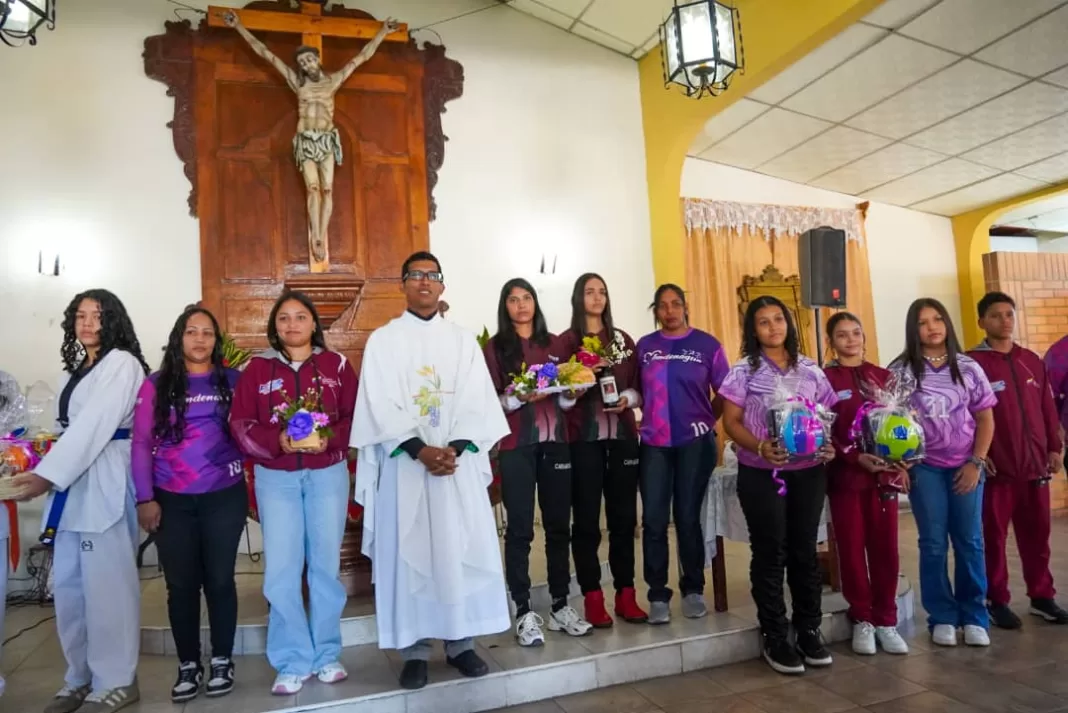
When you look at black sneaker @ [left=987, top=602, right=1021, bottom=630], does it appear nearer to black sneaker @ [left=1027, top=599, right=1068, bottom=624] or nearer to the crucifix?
black sneaker @ [left=1027, top=599, right=1068, bottom=624]

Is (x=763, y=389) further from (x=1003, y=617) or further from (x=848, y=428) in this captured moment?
(x=1003, y=617)

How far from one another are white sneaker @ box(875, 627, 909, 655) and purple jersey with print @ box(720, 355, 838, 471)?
851 mm

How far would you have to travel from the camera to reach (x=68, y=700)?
261 cm

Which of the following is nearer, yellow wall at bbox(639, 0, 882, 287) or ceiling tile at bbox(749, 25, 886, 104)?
yellow wall at bbox(639, 0, 882, 287)

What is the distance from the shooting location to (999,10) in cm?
443

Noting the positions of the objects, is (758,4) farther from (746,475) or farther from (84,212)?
(84,212)

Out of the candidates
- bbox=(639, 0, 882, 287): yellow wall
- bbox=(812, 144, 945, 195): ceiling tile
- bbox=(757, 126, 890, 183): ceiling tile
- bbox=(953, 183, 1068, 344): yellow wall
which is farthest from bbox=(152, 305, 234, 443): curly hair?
bbox=(953, 183, 1068, 344): yellow wall

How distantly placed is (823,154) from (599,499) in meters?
4.67

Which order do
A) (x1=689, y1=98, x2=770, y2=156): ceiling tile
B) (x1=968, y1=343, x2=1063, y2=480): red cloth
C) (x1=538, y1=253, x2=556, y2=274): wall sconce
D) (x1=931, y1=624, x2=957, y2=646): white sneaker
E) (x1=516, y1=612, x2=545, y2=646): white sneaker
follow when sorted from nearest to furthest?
(x1=516, y1=612, x2=545, y2=646): white sneaker → (x1=931, y1=624, x2=957, y2=646): white sneaker → (x1=968, y1=343, x2=1063, y2=480): red cloth → (x1=689, y1=98, x2=770, y2=156): ceiling tile → (x1=538, y1=253, x2=556, y2=274): wall sconce

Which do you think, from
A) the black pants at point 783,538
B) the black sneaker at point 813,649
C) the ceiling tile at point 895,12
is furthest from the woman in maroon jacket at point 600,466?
the ceiling tile at point 895,12

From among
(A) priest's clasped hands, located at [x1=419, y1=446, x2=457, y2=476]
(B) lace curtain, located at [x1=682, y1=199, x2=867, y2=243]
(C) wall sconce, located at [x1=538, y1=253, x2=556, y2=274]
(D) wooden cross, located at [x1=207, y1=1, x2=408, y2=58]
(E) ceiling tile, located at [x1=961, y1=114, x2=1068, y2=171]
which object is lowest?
(A) priest's clasped hands, located at [x1=419, y1=446, x2=457, y2=476]

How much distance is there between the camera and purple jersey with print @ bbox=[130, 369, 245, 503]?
8.57 feet

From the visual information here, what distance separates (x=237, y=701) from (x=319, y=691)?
28 centimetres

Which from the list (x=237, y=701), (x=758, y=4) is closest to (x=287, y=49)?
(x=758, y=4)
